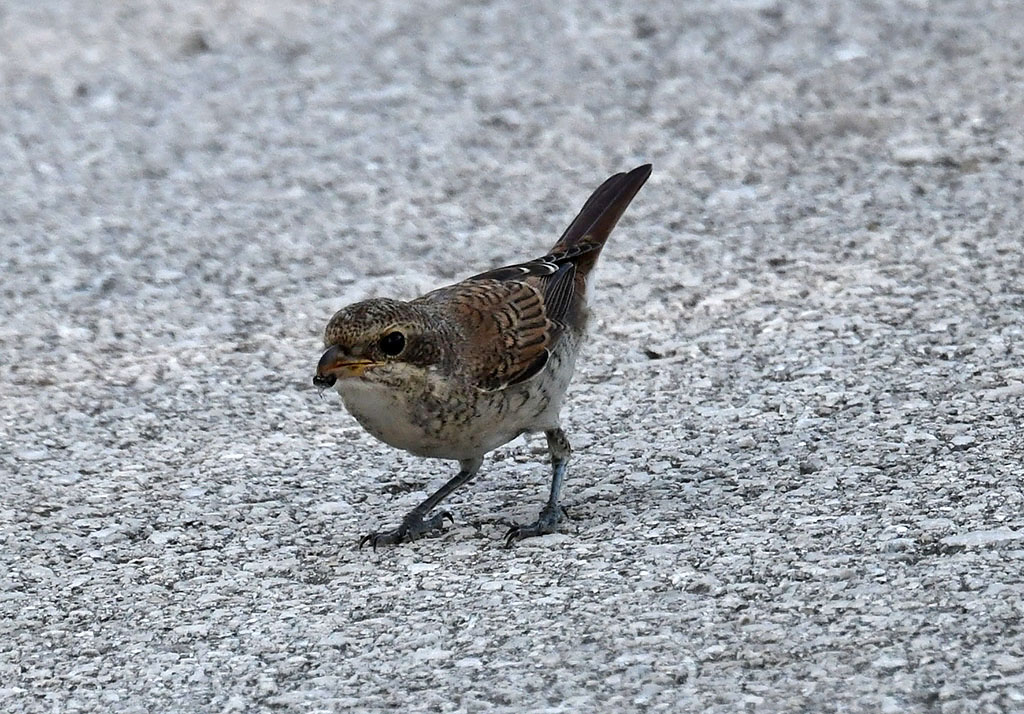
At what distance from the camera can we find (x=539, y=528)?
5.00 metres

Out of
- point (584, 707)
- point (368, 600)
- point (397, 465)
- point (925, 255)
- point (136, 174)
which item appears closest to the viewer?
point (584, 707)

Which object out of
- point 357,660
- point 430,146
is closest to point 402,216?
point 430,146

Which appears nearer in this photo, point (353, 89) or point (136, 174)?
point (136, 174)

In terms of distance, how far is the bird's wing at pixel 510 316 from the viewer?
5.15 meters

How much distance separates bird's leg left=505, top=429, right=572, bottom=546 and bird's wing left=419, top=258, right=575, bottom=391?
10.5 inches

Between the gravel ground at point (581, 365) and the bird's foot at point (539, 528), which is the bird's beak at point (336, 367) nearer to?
the gravel ground at point (581, 365)

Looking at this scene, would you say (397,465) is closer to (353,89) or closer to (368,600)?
(368,600)

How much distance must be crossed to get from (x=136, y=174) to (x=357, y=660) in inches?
184

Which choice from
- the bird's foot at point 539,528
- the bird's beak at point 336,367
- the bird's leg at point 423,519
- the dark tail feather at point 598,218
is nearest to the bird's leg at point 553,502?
the bird's foot at point 539,528

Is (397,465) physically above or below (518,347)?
below

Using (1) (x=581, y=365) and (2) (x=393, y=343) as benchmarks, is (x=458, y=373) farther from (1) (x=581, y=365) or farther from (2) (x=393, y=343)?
(1) (x=581, y=365)

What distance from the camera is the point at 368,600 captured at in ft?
15.1

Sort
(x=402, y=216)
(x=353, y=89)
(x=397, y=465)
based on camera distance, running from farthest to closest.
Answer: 1. (x=353, y=89)
2. (x=402, y=216)
3. (x=397, y=465)

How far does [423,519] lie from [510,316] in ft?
2.63
